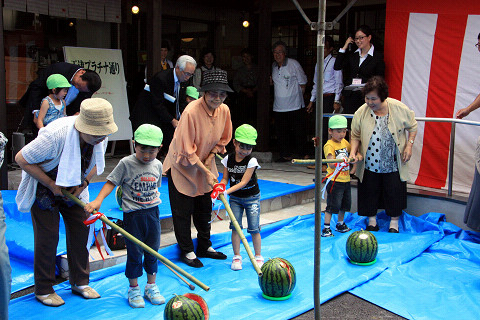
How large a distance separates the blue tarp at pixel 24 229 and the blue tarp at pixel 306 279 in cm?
43

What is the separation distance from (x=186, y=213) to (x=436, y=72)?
4.10m

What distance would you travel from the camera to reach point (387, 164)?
574 cm

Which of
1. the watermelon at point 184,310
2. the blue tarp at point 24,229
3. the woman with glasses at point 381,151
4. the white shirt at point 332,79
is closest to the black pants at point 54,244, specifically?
the blue tarp at point 24,229

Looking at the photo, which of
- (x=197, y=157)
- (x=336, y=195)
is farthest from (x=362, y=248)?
(x=197, y=157)

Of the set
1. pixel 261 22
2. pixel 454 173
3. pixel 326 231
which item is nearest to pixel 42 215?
pixel 326 231

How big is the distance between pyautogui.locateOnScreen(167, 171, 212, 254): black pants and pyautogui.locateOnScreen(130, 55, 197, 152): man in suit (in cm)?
161

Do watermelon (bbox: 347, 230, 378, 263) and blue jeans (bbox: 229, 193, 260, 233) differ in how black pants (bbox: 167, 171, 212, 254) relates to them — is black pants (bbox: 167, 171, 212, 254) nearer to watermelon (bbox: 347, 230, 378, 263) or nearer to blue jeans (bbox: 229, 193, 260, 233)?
blue jeans (bbox: 229, 193, 260, 233)

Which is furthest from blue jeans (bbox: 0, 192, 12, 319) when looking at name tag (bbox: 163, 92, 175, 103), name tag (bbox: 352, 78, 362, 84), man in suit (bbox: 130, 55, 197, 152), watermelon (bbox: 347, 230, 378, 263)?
name tag (bbox: 352, 78, 362, 84)

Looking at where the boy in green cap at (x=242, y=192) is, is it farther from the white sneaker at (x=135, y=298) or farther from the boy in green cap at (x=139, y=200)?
the white sneaker at (x=135, y=298)

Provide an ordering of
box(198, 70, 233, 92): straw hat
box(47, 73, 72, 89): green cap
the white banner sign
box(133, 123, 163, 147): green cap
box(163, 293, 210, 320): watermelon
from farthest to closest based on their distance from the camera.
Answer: the white banner sign, box(47, 73, 72, 89): green cap, box(198, 70, 233, 92): straw hat, box(133, 123, 163, 147): green cap, box(163, 293, 210, 320): watermelon

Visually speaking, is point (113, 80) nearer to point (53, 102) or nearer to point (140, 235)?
point (53, 102)

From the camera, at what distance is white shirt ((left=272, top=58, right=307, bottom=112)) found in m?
8.98

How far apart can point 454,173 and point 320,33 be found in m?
5.32

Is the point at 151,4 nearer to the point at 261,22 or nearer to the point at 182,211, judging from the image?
the point at 261,22
